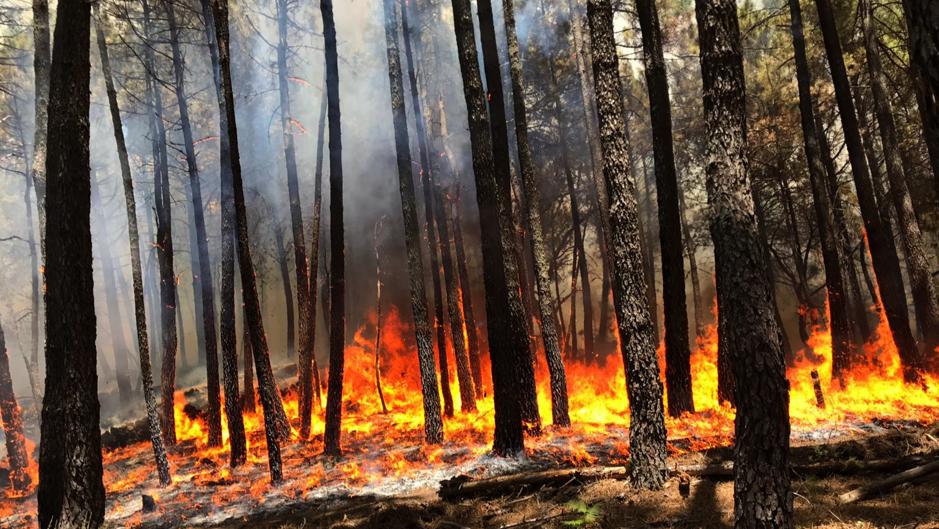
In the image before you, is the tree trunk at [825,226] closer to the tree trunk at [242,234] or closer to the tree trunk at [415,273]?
the tree trunk at [415,273]

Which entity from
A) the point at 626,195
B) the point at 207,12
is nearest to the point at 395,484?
the point at 626,195

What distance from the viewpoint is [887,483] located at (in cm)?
587

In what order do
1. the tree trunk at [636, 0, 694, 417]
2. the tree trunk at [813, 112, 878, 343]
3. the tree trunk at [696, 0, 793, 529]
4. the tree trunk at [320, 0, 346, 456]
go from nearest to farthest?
1. the tree trunk at [696, 0, 793, 529]
2. the tree trunk at [636, 0, 694, 417]
3. the tree trunk at [320, 0, 346, 456]
4. the tree trunk at [813, 112, 878, 343]

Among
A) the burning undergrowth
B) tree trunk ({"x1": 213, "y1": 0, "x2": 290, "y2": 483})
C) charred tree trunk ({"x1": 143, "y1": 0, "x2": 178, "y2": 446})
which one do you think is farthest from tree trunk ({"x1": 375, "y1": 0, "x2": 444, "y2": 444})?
charred tree trunk ({"x1": 143, "y1": 0, "x2": 178, "y2": 446})

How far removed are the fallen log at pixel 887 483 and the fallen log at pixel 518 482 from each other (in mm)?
2494

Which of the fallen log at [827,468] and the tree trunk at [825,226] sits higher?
the tree trunk at [825,226]

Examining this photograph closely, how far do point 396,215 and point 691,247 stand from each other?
1424 centimetres

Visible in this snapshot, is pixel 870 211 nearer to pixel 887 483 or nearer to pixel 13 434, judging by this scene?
pixel 887 483

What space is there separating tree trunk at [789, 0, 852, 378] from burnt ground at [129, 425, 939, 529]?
584 cm

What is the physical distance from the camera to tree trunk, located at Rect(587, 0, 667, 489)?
685 centimetres

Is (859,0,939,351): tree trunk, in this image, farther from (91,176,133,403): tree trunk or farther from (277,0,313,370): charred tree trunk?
(91,176,133,403): tree trunk

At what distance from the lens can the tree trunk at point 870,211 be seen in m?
12.7

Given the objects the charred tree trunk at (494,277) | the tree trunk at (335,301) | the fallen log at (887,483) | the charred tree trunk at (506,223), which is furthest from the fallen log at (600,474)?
the tree trunk at (335,301)

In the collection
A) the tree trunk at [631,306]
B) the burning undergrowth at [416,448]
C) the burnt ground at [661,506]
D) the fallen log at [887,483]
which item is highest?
the tree trunk at [631,306]
